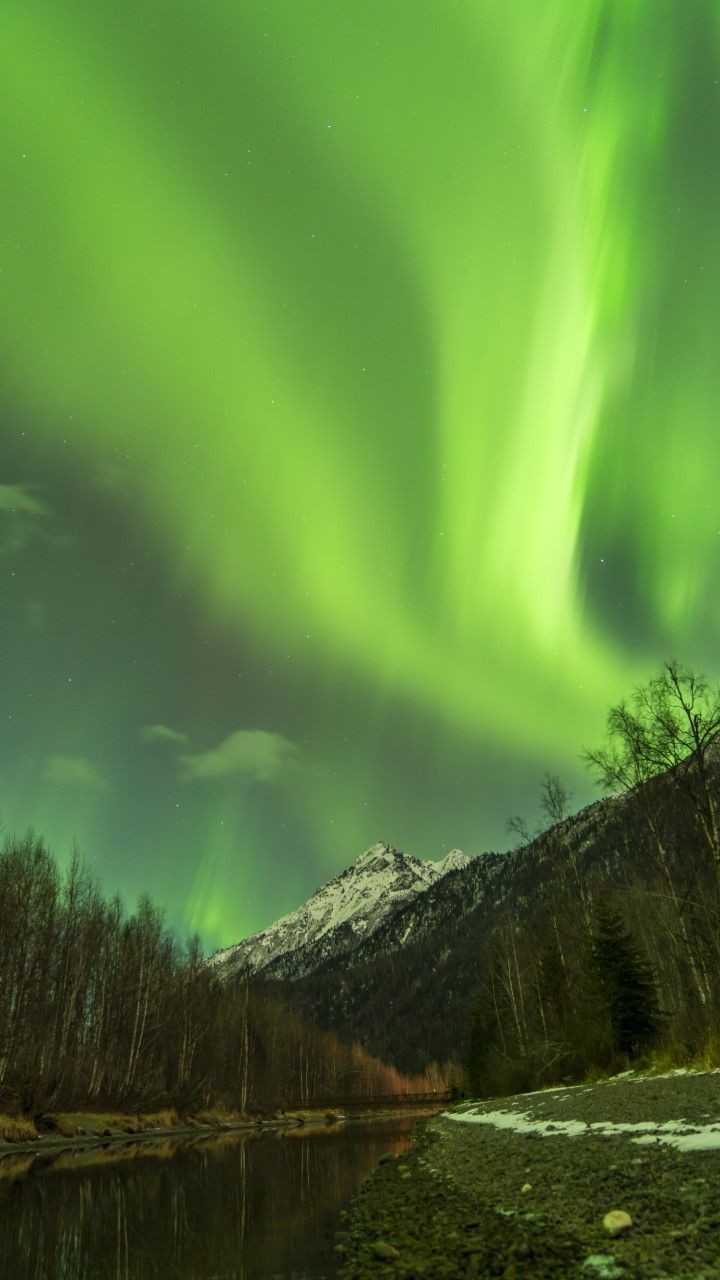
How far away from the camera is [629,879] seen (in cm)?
6506

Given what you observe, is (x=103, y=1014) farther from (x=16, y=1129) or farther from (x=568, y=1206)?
(x=568, y=1206)

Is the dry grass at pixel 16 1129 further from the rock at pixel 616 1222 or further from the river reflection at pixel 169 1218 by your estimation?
the rock at pixel 616 1222

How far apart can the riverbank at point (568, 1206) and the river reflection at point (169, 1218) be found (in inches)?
41.2

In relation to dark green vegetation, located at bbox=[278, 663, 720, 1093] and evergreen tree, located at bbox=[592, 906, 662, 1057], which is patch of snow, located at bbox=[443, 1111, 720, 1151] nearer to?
dark green vegetation, located at bbox=[278, 663, 720, 1093]

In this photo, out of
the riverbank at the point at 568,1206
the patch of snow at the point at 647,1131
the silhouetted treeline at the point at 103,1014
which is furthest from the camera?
the silhouetted treeline at the point at 103,1014

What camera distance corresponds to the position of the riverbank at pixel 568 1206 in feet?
20.4

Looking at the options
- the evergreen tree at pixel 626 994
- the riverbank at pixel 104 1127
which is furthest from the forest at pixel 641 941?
the riverbank at pixel 104 1127

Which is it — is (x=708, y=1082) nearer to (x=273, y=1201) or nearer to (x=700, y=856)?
(x=273, y=1201)

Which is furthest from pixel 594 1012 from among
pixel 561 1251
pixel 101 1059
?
pixel 101 1059

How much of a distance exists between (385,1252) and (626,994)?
30723 millimetres

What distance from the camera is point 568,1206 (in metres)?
8.35

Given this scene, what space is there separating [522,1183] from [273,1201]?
8.29 meters

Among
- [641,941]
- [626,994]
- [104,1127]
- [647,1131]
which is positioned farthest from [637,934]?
[647,1131]

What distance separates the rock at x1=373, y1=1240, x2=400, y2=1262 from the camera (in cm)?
804
